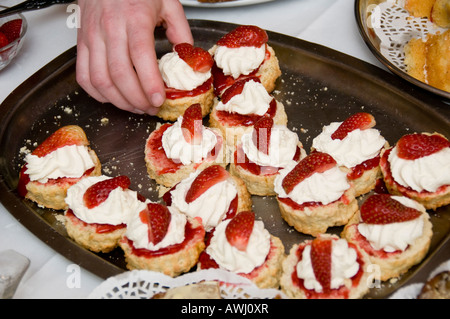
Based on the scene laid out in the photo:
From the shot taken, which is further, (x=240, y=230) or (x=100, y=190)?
(x=100, y=190)

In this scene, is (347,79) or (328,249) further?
(347,79)

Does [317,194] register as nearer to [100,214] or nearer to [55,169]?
[100,214]

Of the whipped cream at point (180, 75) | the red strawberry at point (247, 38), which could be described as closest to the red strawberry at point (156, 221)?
the whipped cream at point (180, 75)

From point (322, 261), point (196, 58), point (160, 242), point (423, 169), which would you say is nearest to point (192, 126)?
point (196, 58)

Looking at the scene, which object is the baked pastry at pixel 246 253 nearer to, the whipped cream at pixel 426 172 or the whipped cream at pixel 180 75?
the whipped cream at pixel 426 172
